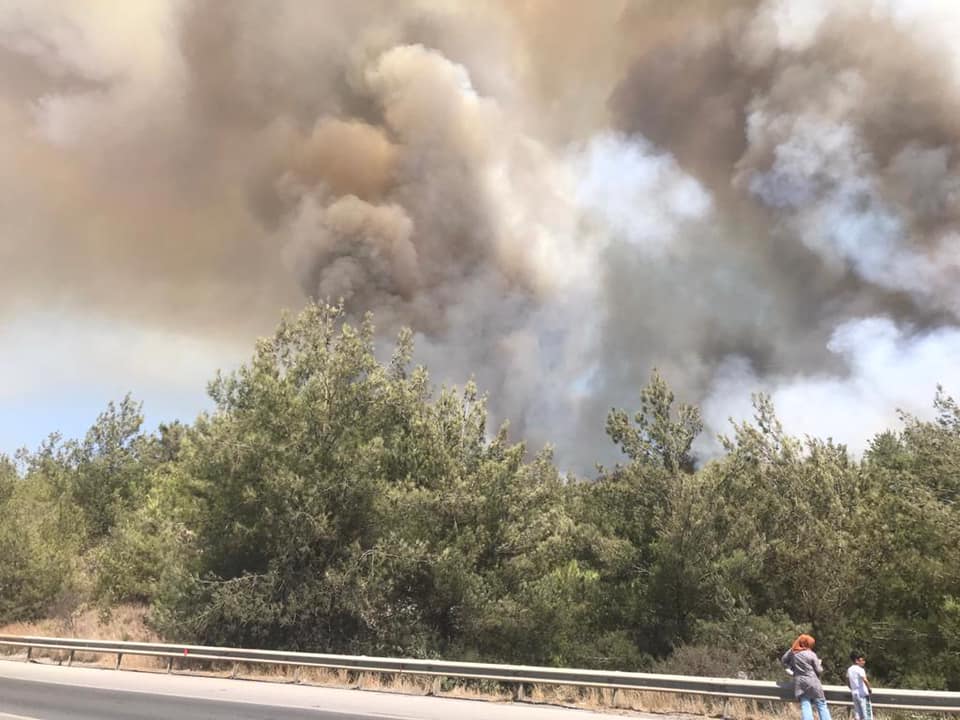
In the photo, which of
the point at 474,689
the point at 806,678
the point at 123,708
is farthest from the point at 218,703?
the point at 806,678

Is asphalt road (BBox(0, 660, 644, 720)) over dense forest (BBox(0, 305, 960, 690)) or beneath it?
beneath

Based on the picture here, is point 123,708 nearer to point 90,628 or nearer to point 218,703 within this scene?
point 218,703

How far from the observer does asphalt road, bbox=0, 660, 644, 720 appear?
10.5m

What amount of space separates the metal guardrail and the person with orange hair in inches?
24.7

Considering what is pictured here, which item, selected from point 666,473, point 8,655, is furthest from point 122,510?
point 666,473

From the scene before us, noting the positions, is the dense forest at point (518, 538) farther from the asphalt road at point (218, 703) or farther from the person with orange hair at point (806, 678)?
the person with orange hair at point (806, 678)

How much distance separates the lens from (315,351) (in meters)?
22.3

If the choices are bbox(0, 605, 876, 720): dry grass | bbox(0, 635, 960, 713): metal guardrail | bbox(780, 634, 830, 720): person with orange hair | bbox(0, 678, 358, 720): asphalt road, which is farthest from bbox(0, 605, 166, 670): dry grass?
bbox(780, 634, 830, 720): person with orange hair

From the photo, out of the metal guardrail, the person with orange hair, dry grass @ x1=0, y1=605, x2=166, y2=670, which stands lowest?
dry grass @ x1=0, y1=605, x2=166, y2=670

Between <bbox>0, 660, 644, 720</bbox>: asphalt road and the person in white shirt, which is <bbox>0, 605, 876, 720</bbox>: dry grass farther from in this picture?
the person in white shirt

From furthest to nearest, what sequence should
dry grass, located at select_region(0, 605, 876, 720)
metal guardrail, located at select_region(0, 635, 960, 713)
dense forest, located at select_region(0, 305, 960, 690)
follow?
1. dense forest, located at select_region(0, 305, 960, 690)
2. dry grass, located at select_region(0, 605, 876, 720)
3. metal guardrail, located at select_region(0, 635, 960, 713)

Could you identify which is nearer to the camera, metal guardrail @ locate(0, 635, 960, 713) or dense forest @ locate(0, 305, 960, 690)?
metal guardrail @ locate(0, 635, 960, 713)

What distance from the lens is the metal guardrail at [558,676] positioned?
29.4 ft

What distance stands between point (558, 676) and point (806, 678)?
484 cm
